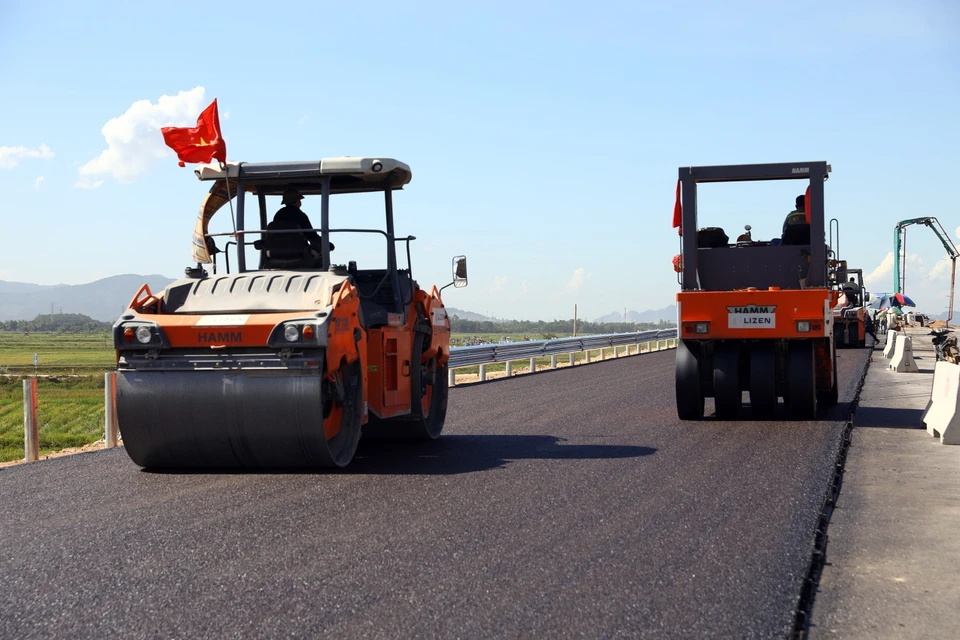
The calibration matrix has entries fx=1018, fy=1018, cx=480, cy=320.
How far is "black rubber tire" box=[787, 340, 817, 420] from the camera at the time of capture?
481 inches

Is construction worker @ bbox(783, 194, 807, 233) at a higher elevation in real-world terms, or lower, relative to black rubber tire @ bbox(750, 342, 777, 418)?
higher

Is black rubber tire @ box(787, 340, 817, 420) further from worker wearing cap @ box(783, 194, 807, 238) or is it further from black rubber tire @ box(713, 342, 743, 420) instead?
worker wearing cap @ box(783, 194, 807, 238)

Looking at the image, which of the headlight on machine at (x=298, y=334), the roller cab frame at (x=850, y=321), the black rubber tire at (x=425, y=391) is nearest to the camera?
the headlight on machine at (x=298, y=334)

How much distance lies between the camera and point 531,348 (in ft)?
82.6

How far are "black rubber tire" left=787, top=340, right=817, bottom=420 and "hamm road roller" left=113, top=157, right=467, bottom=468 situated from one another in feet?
16.2

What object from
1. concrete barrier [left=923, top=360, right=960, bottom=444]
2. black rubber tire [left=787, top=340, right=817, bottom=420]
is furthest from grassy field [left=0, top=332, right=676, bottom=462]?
concrete barrier [left=923, top=360, right=960, bottom=444]

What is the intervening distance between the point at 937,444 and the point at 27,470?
872cm

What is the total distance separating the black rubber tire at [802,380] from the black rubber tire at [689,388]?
3.54 ft

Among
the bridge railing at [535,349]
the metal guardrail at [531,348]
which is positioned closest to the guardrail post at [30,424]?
the bridge railing at [535,349]

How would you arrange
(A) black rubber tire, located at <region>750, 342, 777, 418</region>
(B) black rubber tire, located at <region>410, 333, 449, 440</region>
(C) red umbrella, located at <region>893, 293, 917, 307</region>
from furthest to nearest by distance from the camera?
(C) red umbrella, located at <region>893, 293, 917, 307</region> → (A) black rubber tire, located at <region>750, 342, 777, 418</region> → (B) black rubber tire, located at <region>410, 333, 449, 440</region>

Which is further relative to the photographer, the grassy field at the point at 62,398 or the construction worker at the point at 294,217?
the grassy field at the point at 62,398

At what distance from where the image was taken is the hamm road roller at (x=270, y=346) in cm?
755

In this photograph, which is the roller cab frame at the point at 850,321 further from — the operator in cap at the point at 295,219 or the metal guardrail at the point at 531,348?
the operator in cap at the point at 295,219

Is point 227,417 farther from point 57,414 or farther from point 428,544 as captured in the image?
point 57,414
